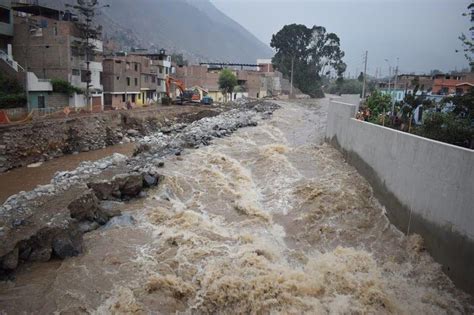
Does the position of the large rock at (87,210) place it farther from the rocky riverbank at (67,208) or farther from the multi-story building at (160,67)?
the multi-story building at (160,67)

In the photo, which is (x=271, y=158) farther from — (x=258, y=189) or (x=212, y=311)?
(x=212, y=311)

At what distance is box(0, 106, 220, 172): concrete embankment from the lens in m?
18.5

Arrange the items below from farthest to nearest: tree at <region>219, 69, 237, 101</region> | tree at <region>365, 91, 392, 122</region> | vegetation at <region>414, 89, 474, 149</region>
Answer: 1. tree at <region>219, 69, 237, 101</region>
2. tree at <region>365, 91, 392, 122</region>
3. vegetation at <region>414, 89, 474, 149</region>

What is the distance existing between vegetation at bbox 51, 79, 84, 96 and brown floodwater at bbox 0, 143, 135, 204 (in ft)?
26.0

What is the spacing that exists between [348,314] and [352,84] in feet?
282

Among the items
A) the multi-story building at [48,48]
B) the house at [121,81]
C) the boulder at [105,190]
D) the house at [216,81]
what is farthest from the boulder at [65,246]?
the house at [216,81]

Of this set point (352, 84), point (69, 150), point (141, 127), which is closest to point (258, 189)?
point (69, 150)

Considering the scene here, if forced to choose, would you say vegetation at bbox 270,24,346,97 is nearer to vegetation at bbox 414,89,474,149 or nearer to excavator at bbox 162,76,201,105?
excavator at bbox 162,76,201,105

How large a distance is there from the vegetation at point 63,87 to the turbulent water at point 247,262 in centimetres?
1782

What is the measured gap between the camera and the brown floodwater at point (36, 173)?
14758mm

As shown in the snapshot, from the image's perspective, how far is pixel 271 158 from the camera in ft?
59.4

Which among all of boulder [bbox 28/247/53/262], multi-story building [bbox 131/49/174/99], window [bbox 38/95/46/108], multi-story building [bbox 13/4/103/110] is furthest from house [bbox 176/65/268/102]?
boulder [bbox 28/247/53/262]

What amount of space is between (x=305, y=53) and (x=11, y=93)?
237ft

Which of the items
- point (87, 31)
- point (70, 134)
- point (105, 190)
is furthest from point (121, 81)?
point (105, 190)
